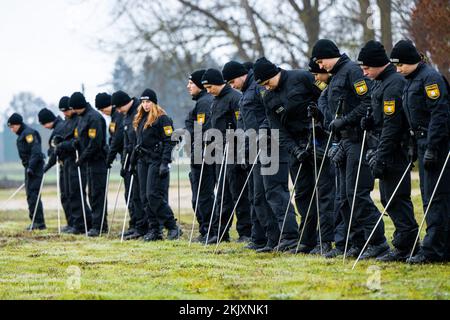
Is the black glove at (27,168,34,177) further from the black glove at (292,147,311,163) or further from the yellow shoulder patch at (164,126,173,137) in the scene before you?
the black glove at (292,147,311,163)

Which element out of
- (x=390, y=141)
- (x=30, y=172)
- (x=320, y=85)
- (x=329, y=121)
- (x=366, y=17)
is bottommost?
(x=30, y=172)

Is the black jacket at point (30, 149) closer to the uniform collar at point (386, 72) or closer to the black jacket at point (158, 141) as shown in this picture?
the black jacket at point (158, 141)

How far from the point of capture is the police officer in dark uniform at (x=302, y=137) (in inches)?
429

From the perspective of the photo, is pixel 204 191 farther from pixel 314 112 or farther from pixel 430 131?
pixel 430 131

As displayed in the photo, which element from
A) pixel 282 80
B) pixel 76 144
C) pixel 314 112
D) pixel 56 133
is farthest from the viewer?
pixel 56 133

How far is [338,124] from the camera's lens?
10031 mm

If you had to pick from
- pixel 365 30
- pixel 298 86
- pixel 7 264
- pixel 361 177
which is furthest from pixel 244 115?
pixel 365 30

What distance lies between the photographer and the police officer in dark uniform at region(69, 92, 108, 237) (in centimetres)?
1565

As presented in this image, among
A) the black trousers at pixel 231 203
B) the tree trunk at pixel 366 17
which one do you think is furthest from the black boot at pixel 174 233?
the tree trunk at pixel 366 17

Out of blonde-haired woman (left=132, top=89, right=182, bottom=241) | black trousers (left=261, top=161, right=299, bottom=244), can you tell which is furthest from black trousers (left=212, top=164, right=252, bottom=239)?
black trousers (left=261, top=161, right=299, bottom=244)

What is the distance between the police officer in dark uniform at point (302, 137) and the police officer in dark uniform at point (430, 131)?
1.69m

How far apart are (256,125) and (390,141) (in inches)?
95.3

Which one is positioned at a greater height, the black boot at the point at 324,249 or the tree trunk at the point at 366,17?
the tree trunk at the point at 366,17

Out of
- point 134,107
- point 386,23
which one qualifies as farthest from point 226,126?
point 386,23
